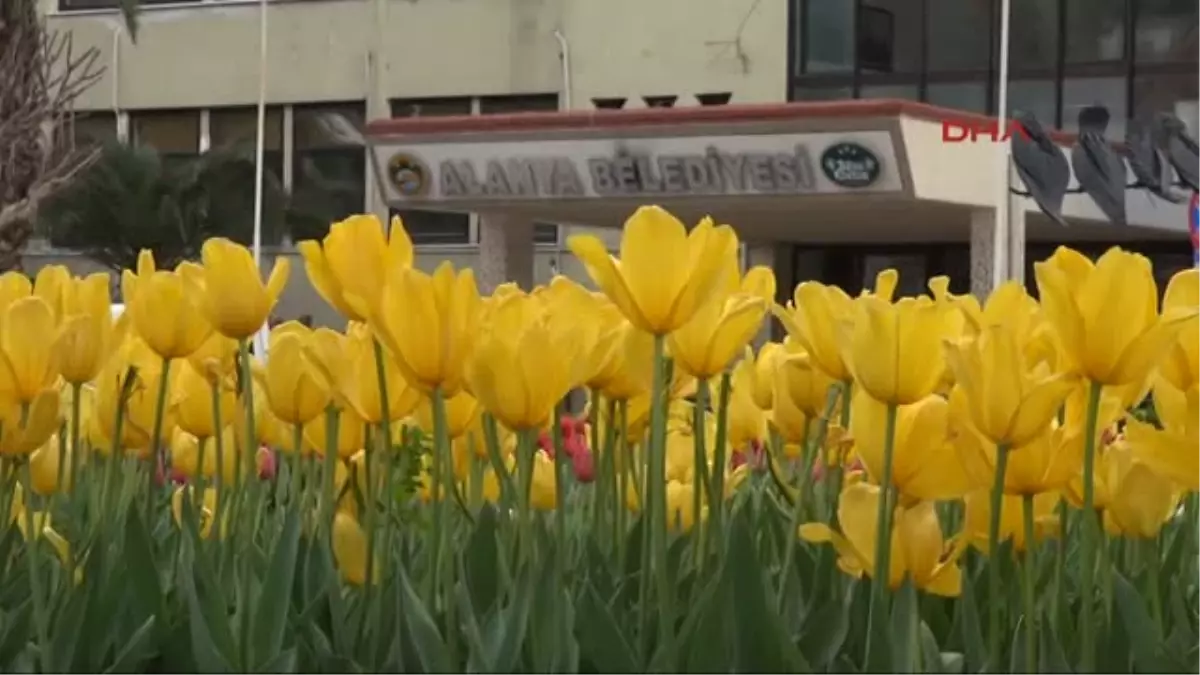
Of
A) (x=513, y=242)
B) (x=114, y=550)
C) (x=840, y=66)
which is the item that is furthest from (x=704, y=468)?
(x=840, y=66)

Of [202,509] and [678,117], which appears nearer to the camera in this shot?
[202,509]

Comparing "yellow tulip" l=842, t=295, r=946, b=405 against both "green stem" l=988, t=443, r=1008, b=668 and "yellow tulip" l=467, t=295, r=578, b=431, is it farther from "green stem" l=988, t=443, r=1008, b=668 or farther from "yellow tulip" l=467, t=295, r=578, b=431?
"yellow tulip" l=467, t=295, r=578, b=431

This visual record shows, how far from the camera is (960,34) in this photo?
911 inches

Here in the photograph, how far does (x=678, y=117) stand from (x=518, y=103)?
7373mm

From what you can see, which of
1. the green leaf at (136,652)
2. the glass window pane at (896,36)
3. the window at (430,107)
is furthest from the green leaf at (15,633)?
the window at (430,107)

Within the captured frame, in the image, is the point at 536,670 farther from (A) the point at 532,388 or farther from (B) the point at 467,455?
(B) the point at 467,455

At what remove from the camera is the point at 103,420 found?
2184 millimetres

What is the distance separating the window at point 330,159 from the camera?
27.3 metres

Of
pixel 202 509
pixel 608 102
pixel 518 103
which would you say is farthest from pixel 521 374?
pixel 518 103

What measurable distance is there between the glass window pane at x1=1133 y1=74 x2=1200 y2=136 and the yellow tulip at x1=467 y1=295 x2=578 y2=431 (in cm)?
2145

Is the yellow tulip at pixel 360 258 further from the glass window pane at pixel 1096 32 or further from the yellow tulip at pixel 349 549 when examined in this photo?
the glass window pane at pixel 1096 32

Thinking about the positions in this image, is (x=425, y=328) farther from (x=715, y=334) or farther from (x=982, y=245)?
(x=982, y=245)

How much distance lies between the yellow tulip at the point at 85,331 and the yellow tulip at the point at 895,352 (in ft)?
2.18

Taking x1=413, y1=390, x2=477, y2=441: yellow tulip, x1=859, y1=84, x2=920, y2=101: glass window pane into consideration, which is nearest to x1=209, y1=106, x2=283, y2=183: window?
x1=859, y1=84, x2=920, y2=101: glass window pane
